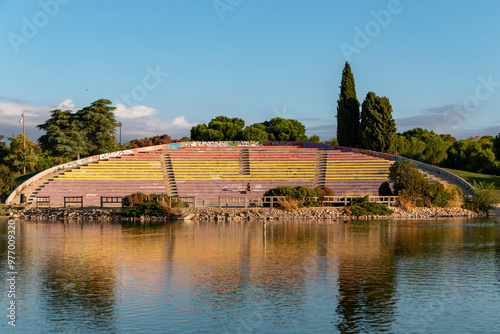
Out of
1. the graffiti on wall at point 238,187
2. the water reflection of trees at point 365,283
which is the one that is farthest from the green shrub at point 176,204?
the water reflection of trees at point 365,283

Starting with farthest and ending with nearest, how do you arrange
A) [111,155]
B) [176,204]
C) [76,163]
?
[111,155] < [76,163] < [176,204]

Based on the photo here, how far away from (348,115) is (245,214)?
143ft

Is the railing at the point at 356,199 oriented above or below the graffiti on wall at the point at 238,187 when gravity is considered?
below

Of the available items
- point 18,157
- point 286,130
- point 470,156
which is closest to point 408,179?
point 470,156

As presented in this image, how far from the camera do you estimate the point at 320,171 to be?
2606 inches

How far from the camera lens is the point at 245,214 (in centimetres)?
4375

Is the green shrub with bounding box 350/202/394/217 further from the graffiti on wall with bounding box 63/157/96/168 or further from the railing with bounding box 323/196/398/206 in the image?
the graffiti on wall with bounding box 63/157/96/168

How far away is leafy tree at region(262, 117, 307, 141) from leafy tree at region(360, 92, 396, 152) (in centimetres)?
3654

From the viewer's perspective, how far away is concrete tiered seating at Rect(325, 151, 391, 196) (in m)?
59.7

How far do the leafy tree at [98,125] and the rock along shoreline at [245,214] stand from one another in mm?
33507

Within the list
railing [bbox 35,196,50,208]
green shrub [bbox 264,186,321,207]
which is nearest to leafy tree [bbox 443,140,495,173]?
green shrub [bbox 264,186,321,207]

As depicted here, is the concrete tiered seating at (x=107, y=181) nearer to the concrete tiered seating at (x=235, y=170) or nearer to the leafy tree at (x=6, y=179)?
the concrete tiered seating at (x=235, y=170)

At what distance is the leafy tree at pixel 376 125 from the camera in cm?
7706

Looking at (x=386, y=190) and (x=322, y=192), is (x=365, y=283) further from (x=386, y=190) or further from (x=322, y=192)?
(x=386, y=190)
